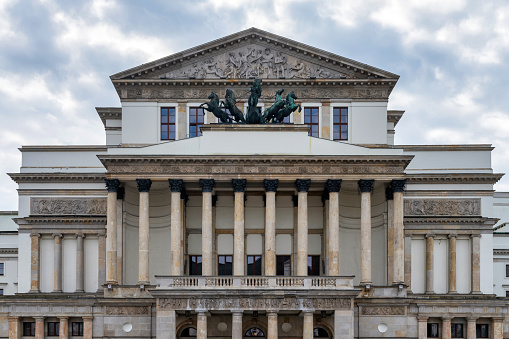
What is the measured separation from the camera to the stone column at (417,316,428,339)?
4859 cm

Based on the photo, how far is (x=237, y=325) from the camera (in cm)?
4472

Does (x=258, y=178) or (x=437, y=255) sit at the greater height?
(x=258, y=178)

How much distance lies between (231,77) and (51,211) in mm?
17378

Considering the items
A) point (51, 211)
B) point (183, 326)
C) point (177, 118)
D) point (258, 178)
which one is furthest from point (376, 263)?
point (51, 211)

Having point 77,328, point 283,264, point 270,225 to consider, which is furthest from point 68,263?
point 270,225

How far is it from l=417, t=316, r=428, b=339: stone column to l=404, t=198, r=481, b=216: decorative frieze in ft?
33.5

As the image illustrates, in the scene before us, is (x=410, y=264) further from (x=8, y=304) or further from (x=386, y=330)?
(x=8, y=304)

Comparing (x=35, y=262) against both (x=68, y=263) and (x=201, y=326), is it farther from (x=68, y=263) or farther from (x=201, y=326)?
(x=201, y=326)

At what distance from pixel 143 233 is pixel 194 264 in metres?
6.15

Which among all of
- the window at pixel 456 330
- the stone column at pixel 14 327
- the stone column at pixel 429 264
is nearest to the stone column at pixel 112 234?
the stone column at pixel 14 327

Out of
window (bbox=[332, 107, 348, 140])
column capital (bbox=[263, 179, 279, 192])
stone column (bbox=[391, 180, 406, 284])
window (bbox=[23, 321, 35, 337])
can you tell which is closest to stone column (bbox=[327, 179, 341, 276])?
column capital (bbox=[263, 179, 279, 192])

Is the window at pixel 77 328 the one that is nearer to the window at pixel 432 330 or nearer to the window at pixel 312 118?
the window at pixel 312 118

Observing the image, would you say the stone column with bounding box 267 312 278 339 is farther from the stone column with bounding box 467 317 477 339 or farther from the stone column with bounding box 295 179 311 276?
the stone column with bounding box 467 317 477 339

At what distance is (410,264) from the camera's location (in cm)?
5650
